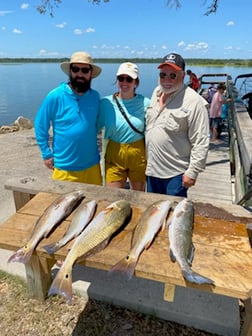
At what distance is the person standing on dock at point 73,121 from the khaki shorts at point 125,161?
192 mm

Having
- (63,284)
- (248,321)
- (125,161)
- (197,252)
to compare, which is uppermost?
(125,161)

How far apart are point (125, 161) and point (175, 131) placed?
706 millimetres

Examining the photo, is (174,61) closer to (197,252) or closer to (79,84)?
(79,84)

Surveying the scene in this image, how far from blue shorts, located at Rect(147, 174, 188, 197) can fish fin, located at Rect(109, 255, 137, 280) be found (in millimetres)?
1439

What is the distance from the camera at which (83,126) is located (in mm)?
3119

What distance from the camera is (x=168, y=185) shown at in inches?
123

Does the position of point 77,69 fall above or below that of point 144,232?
above

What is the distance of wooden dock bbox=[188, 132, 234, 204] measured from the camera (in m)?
5.08

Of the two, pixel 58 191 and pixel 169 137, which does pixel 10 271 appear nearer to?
pixel 58 191

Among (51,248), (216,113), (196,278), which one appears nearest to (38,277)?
(51,248)

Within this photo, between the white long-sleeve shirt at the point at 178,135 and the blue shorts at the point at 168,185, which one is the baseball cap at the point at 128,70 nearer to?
the white long-sleeve shirt at the point at 178,135

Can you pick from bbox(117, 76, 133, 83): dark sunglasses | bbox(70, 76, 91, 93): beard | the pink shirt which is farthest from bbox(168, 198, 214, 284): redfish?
the pink shirt

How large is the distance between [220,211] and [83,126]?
5.30ft

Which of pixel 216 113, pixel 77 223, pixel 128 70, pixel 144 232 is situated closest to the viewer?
pixel 144 232
